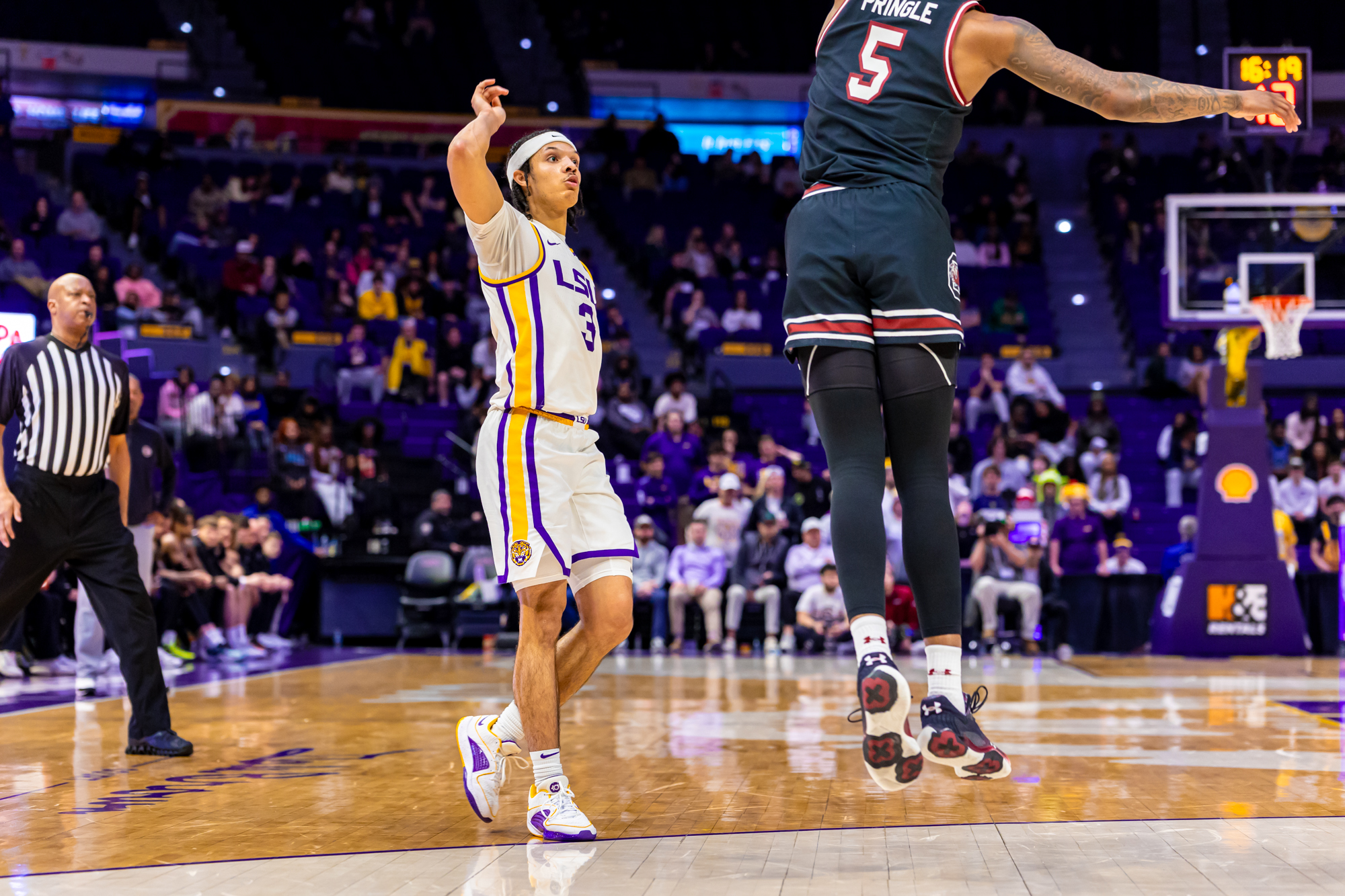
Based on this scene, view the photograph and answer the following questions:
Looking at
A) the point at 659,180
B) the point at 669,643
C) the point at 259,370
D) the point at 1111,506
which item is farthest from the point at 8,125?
the point at 1111,506

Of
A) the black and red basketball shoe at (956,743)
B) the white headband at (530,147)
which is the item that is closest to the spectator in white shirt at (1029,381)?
the white headband at (530,147)

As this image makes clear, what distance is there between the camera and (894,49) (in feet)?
10.8

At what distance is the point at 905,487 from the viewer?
326 cm

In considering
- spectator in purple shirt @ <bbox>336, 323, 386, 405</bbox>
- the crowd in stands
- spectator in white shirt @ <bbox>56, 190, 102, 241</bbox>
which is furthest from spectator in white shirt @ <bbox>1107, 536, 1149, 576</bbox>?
spectator in white shirt @ <bbox>56, 190, 102, 241</bbox>

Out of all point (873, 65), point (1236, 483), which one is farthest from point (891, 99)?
point (1236, 483)

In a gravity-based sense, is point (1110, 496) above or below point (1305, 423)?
below

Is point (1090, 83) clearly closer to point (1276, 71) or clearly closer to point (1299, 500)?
point (1276, 71)

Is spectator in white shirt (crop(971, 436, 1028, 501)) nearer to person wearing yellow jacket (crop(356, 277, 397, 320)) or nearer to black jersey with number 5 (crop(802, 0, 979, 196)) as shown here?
person wearing yellow jacket (crop(356, 277, 397, 320))

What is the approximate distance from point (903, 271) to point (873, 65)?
580mm

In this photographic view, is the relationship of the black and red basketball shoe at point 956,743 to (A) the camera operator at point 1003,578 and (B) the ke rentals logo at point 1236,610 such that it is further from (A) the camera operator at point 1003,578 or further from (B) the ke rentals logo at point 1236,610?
(B) the ke rentals logo at point 1236,610

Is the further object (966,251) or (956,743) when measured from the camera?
(966,251)

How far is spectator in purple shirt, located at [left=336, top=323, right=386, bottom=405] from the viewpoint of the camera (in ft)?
53.9

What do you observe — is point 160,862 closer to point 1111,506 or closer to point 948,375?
point 948,375

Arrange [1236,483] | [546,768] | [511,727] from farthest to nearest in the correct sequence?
[1236,483] < [511,727] < [546,768]
